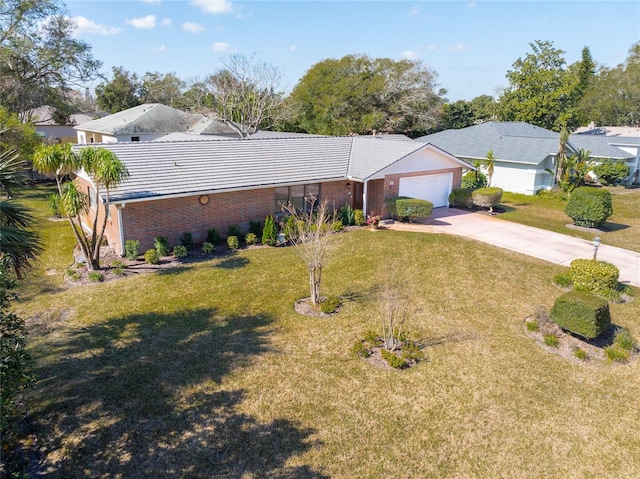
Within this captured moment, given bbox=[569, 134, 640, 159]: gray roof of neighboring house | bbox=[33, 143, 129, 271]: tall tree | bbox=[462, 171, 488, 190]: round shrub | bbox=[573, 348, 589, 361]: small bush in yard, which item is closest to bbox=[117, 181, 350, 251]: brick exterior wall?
bbox=[33, 143, 129, 271]: tall tree

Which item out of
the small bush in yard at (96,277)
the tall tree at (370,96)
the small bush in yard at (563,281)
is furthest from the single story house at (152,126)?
the small bush in yard at (563,281)

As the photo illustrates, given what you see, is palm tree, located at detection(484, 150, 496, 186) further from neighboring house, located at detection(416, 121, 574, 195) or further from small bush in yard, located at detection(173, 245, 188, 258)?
small bush in yard, located at detection(173, 245, 188, 258)

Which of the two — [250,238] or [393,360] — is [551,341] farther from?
[250,238]

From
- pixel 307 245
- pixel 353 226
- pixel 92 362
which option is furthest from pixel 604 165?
pixel 92 362

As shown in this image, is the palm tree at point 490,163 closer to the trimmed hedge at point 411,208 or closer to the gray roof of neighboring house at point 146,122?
the trimmed hedge at point 411,208

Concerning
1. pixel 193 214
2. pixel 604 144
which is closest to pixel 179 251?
pixel 193 214

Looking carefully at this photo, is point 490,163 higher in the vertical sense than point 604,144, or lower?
lower

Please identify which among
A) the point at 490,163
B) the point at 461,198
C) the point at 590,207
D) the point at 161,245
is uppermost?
the point at 490,163
